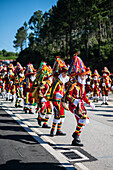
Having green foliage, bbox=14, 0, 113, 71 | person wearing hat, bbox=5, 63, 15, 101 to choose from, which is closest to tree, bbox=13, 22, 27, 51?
green foliage, bbox=14, 0, 113, 71

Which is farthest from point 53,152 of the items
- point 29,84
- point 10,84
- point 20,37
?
point 20,37

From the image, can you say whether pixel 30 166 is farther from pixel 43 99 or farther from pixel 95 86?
pixel 95 86

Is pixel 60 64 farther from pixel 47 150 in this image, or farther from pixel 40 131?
pixel 47 150

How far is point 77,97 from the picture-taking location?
6.17 metres

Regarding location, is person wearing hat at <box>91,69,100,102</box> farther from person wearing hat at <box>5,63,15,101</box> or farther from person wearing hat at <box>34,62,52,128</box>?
person wearing hat at <box>34,62,52,128</box>

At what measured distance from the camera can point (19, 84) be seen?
1306 centimetres

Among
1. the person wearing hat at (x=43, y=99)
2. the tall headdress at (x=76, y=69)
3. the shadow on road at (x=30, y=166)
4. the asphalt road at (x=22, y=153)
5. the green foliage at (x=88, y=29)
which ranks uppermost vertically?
the green foliage at (x=88, y=29)

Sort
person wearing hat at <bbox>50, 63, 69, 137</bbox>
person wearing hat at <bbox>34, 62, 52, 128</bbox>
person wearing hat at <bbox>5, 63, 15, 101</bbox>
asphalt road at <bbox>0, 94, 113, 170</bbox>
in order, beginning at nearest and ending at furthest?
asphalt road at <bbox>0, 94, 113, 170</bbox> → person wearing hat at <bbox>50, 63, 69, 137</bbox> → person wearing hat at <bbox>34, 62, 52, 128</bbox> → person wearing hat at <bbox>5, 63, 15, 101</bbox>

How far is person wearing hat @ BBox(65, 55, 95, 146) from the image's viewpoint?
602cm

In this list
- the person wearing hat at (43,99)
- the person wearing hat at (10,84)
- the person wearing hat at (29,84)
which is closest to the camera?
the person wearing hat at (43,99)

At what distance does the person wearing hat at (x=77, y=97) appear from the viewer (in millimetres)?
6016

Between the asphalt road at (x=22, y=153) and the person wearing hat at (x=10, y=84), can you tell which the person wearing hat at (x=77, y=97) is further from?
the person wearing hat at (x=10, y=84)

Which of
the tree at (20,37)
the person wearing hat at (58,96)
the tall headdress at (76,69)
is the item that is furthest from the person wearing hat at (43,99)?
the tree at (20,37)

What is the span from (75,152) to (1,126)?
3803 mm
